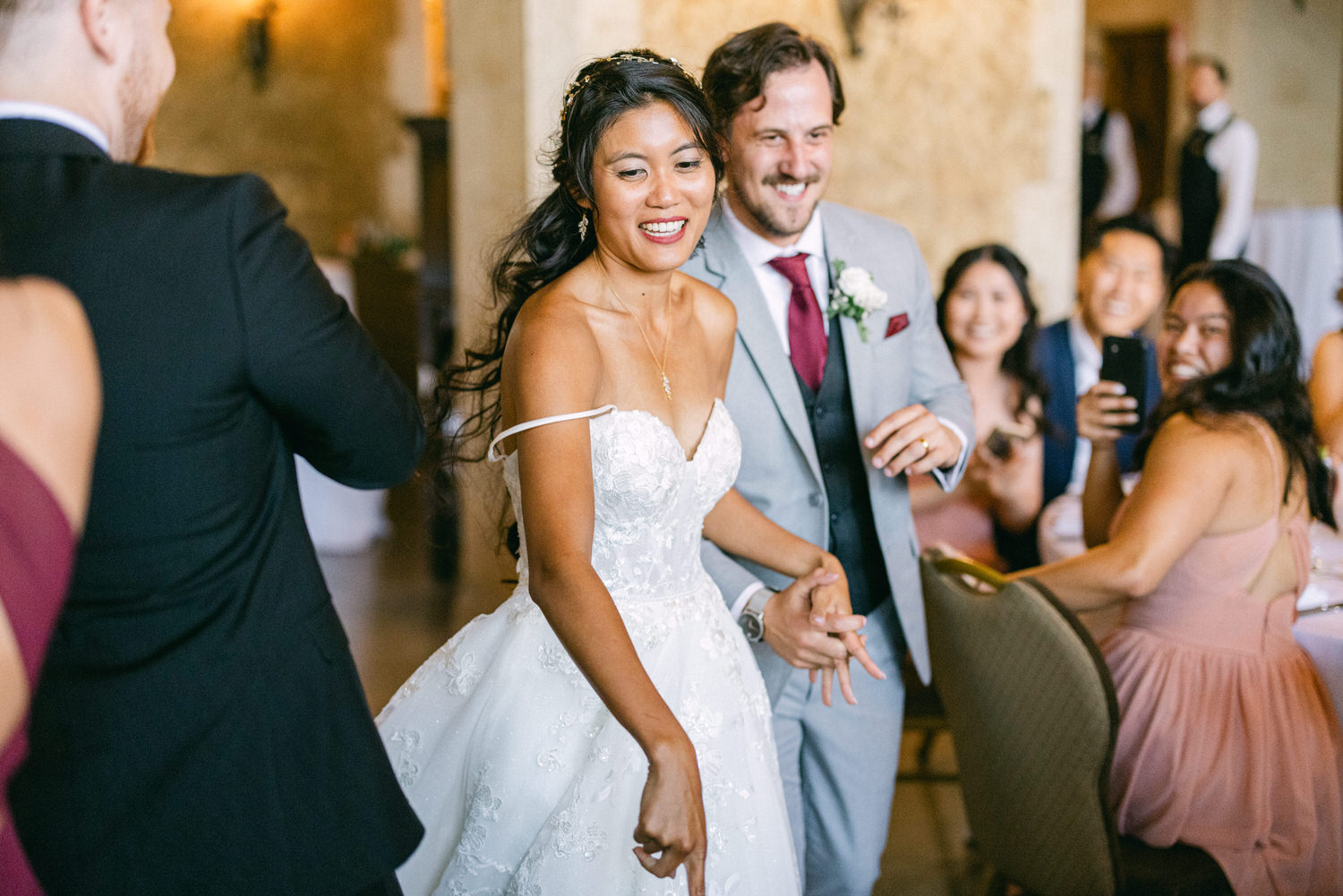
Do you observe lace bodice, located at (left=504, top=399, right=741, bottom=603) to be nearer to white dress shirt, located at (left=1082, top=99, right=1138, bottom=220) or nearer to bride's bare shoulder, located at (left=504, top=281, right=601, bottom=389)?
bride's bare shoulder, located at (left=504, top=281, right=601, bottom=389)

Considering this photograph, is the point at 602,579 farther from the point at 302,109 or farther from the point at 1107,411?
the point at 302,109

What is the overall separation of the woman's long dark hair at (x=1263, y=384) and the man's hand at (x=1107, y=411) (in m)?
0.15

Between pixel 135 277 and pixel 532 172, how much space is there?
311 centimetres

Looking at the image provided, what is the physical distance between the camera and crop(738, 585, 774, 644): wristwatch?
195 cm

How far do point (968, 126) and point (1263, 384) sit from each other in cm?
243

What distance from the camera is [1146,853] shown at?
85.7 inches

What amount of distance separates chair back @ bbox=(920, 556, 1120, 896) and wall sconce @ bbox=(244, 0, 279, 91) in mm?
7732

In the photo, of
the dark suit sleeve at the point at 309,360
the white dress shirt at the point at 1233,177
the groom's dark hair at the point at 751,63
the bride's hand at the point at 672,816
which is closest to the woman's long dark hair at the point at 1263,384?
the groom's dark hair at the point at 751,63

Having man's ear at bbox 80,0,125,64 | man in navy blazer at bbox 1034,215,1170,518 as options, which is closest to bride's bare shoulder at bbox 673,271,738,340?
man's ear at bbox 80,0,125,64

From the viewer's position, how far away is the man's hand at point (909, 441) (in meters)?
2.02

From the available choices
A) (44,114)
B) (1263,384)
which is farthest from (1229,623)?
(44,114)

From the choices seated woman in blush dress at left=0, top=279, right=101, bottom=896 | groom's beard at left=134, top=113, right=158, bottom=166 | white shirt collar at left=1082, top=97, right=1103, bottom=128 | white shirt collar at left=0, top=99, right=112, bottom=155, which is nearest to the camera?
seated woman in blush dress at left=0, top=279, right=101, bottom=896

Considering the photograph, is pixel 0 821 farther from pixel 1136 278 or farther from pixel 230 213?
pixel 1136 278

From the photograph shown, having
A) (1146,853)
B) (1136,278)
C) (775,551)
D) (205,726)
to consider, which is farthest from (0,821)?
(1136,278)
